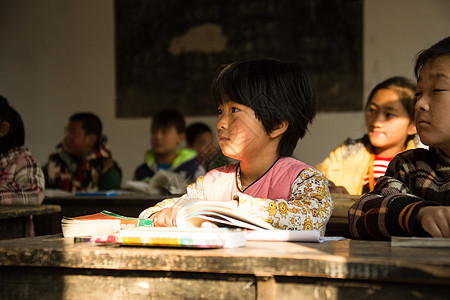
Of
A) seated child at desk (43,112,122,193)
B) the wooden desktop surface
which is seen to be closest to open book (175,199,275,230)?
the wooden desktop surface

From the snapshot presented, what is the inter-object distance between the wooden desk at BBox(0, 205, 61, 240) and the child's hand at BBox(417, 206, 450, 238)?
1614mm

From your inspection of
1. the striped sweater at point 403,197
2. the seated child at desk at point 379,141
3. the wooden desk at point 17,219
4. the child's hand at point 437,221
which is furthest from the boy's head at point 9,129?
the child's hand at point 437,221

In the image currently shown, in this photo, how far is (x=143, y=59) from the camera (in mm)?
6547

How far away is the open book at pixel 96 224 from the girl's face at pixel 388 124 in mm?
1853

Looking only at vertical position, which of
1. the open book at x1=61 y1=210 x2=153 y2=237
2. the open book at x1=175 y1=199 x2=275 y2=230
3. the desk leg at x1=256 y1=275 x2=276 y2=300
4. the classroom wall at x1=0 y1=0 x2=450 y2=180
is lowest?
the desk leg at x1=256 y1=275 x2=276 y2=300

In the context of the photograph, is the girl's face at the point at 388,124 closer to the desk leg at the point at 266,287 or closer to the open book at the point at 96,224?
the open book at the point at 96,224

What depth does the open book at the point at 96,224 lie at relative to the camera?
1.25 metres

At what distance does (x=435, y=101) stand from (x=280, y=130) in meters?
0.44

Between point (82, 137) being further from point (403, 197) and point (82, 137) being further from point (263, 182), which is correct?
point (403, 197)

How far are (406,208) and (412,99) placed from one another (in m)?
1.85

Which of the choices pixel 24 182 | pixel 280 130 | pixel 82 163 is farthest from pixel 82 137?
pixel 280 130

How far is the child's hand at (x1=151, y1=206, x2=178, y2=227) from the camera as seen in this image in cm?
128

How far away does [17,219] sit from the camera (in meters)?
2.40

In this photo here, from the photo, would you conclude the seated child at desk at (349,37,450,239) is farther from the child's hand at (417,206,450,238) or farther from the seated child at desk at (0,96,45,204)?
the seated child at desk at (0,96,45,204)
